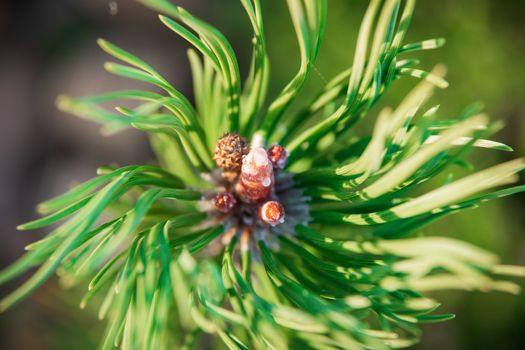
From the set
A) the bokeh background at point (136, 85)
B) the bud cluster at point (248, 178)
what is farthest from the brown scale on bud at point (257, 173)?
the bokeh background at point (136, 85)

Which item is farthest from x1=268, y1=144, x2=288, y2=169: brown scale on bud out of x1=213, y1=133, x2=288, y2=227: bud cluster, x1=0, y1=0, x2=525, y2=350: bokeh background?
x1=0, y1=0, x2=525, y2=350: bokeh background

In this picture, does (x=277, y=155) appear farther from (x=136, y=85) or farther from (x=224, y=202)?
(x=136, y=85)

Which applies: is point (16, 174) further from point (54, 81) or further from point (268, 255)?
point (268, 255)

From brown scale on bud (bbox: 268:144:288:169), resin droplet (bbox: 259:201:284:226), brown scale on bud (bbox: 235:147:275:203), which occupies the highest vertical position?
brown scale on bud (bbox: 268:144:288:169)

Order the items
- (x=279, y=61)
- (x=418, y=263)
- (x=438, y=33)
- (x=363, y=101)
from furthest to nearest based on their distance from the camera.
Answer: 1. (x=279, y=61)
2. (x=438, y=33)
3. (x=363, y=101)
4. (x=418, y=263)

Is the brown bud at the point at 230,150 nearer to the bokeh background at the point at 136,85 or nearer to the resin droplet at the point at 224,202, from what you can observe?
the resin droplet at the point at 224,202

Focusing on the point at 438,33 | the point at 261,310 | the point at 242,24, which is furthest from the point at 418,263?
the point at 242,24

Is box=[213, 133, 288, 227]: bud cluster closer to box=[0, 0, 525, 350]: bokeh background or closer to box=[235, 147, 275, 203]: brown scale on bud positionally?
box=[235, 147, 275, 203]: brown scale on bud
